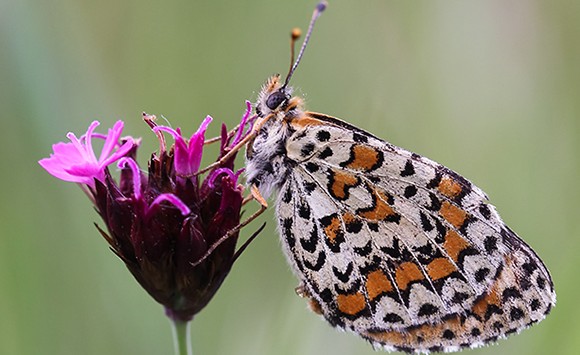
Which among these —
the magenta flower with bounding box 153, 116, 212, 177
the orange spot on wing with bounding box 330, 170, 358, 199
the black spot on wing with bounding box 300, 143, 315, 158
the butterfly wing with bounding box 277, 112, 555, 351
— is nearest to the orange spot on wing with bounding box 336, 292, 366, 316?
the butterfly wing with bounding box 277, 112, 555, 351

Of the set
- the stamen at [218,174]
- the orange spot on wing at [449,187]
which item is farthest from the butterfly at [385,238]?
the stamen at [218,174]

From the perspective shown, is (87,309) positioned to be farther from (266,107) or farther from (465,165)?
(465,165)

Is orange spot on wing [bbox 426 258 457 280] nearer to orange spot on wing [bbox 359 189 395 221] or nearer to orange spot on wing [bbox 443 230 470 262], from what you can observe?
orange spot on wing [bbox 443 230 470 262]

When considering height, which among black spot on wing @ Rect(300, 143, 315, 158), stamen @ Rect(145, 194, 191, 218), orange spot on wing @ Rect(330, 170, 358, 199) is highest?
black spot on wing @ Rect(300, 143, 315, 158)

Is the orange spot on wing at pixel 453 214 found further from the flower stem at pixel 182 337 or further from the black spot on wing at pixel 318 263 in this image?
the flower stem at pixel 182 337

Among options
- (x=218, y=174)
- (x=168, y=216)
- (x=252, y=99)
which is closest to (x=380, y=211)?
(x=218, y=174)

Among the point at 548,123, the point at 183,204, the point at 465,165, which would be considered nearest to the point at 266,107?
the point at 183,204

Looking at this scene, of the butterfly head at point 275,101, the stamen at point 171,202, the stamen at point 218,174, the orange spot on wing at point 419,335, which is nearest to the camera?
the stamen at point 171,202
